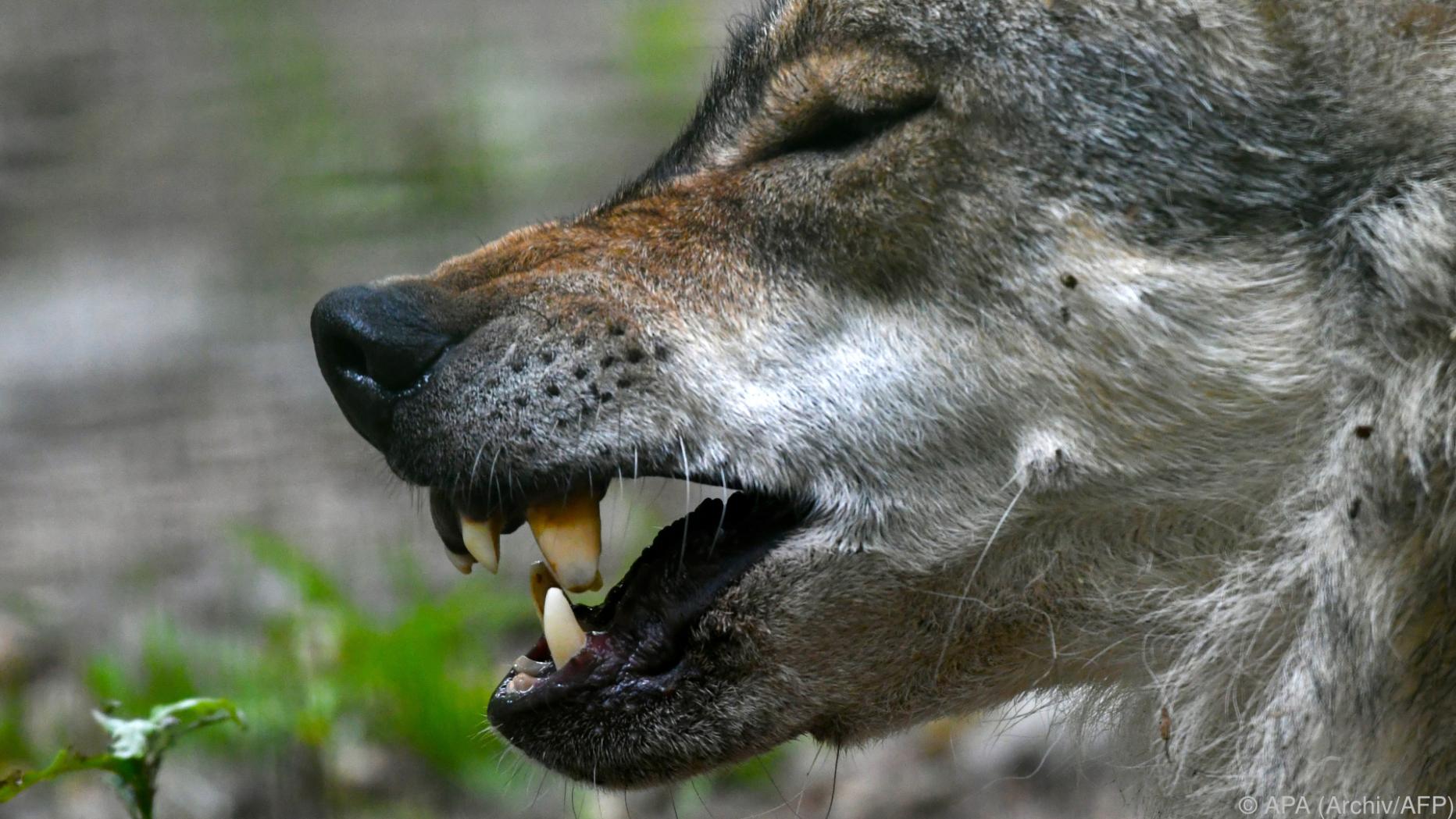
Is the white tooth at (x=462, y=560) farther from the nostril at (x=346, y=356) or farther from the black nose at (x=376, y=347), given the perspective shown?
the nostril at (x=346, y=356)

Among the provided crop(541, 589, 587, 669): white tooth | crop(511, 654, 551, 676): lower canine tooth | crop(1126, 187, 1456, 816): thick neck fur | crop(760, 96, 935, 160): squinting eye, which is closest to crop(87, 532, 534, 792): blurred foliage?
crop(511, 654, 551, 676): lower canine tooth

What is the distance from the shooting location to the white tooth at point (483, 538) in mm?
2514

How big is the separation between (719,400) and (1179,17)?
91cm

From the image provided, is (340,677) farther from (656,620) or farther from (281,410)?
(281,410)

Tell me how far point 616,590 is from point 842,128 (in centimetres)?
84

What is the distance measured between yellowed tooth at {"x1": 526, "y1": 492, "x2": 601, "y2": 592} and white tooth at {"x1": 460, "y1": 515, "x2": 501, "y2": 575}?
7 cm

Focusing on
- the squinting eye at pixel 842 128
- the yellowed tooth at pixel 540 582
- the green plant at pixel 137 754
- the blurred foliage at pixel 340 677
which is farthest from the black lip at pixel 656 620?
the blurred foliage at pixel 340 677

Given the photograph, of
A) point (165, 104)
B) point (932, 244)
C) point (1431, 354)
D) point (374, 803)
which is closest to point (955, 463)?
point (932, 244)

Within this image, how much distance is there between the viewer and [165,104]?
852cm

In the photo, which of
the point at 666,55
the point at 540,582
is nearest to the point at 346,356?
the point at 540,582

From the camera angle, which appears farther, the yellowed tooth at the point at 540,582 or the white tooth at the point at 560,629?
the yellowed tooth at the point at 540,582

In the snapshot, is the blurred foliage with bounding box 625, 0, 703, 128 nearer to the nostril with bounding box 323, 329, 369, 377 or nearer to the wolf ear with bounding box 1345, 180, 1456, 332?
the nostril with bounding box 323, 329, 369, 377

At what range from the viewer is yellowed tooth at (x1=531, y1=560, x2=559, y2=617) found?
2.63 metres

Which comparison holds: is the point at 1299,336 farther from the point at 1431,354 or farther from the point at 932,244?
the point at 932,244
